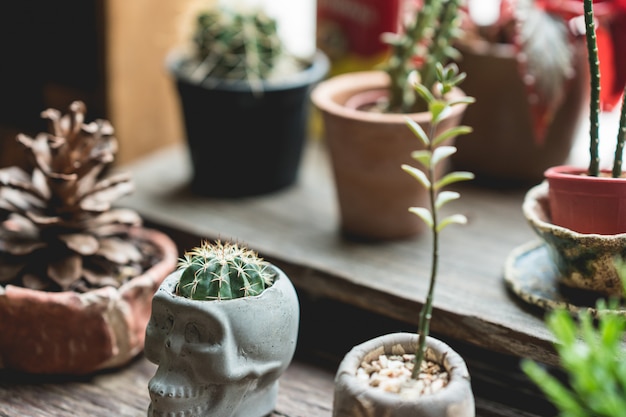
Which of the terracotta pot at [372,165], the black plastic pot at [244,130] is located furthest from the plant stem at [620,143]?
the black plastic pot at [244,130]

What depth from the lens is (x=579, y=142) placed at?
1520mm

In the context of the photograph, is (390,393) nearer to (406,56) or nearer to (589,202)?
(589,202)

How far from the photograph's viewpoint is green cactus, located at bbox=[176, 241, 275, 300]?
0.89 m

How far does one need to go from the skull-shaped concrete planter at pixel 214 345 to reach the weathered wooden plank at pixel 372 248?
0.21 m

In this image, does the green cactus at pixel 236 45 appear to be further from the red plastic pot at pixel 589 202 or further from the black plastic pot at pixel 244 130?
the red plastic pot at pixel 589 202

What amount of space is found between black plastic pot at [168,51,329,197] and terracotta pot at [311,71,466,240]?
8 centimetres

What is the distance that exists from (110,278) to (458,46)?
2.10ft

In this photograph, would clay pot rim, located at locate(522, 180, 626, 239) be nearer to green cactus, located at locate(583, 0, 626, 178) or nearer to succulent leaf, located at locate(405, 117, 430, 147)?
green cactus, located at locate(583, 0, 626, 178)

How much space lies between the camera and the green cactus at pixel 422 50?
116 cm

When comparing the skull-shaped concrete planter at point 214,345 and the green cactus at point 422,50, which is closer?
the skull-shaped concrete planter at point 214,345

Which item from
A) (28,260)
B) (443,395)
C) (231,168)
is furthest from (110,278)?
(443,395)

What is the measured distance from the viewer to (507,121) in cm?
135

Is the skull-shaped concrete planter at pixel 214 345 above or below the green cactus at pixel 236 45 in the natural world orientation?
below

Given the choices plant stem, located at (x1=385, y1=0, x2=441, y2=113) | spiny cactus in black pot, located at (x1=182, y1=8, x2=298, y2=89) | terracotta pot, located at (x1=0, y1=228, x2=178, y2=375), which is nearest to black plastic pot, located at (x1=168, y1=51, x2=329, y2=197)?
spiny cactus in black pot, located at (x1=182, y1=8, x2=298, y2=89)
